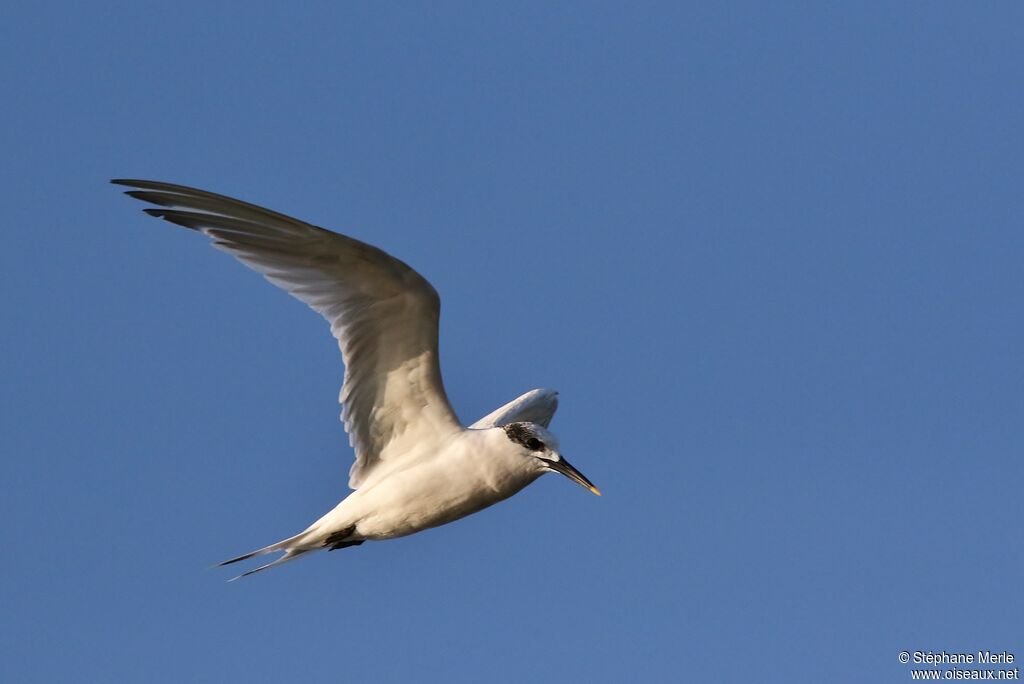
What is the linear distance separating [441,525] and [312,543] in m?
1.05

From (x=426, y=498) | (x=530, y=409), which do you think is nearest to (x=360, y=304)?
(x=426, y=498)

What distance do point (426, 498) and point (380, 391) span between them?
3.13 feet

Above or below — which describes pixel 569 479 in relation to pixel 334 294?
below

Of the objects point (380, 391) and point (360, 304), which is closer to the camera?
Result: point (360, 304)

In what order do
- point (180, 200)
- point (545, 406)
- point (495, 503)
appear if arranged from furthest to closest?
point (545, 406) → point (495, 503) → point (180, 200)

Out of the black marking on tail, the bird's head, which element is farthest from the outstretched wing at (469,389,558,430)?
the bird's head

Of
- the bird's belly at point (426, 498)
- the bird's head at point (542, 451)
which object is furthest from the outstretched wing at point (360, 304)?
the bird's head at point (542, 451)

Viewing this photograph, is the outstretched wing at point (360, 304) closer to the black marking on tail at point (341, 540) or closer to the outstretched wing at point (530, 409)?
the black marking on tail at point (341, 540)

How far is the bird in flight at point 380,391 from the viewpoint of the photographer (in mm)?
11609

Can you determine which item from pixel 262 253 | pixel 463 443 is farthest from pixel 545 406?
pixel 262 253

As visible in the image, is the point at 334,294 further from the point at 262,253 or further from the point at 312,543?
the point at 312,543

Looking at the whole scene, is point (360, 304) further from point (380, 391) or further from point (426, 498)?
point (426, 498)

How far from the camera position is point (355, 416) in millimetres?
12656

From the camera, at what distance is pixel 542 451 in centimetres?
1205
